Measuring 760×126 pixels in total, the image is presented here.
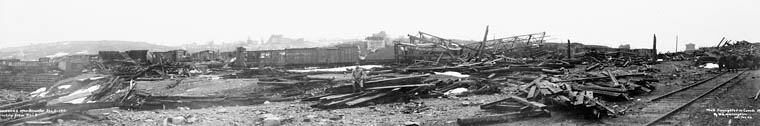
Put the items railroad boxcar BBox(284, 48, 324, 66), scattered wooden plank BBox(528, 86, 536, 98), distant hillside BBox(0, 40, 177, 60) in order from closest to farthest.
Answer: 1. scattered wooden plank BBox(528, 86, 536, 98)
2. railroad boxcar BBox(284, 48, 324, 66)
3. distant hillside BBox(0, 40, 177, 60)

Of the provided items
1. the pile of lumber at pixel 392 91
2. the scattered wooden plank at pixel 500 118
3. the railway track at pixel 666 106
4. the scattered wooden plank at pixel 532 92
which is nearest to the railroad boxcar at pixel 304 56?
the pile of lumber at pixel 392 91

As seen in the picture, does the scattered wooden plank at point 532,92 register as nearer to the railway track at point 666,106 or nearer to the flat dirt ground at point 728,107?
the railway track at point 666,106

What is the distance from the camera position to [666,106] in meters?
9.15

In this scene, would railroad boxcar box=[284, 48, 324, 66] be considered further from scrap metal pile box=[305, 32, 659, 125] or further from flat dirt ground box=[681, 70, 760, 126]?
flat dirt ground box=[681, 70, 760, 126]

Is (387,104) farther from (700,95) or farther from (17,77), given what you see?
(17,77)

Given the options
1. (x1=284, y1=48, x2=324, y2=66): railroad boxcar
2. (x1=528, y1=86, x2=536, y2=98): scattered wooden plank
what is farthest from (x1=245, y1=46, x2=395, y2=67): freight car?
(x1=528, y1=86, x2=536, y2=98): scattered wooden plank

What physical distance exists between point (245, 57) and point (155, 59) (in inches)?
187

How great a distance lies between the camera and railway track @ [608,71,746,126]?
756 centimetres

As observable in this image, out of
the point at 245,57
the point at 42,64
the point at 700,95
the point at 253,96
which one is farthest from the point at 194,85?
the point at 700,95

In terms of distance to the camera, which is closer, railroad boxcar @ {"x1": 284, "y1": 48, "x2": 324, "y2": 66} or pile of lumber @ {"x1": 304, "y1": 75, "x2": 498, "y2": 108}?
pile of lumber @ {"x1": 304, "y1": 75, "x2": 498, "y2": 108}

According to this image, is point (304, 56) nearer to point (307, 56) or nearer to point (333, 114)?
point (307, 56)

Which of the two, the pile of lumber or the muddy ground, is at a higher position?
the pile of lumber

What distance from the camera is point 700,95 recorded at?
1063cm

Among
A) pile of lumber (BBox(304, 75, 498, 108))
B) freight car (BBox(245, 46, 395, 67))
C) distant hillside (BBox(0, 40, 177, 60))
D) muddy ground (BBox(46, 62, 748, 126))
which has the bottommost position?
muddy ground (BBox(46, 62, 748, 126))
